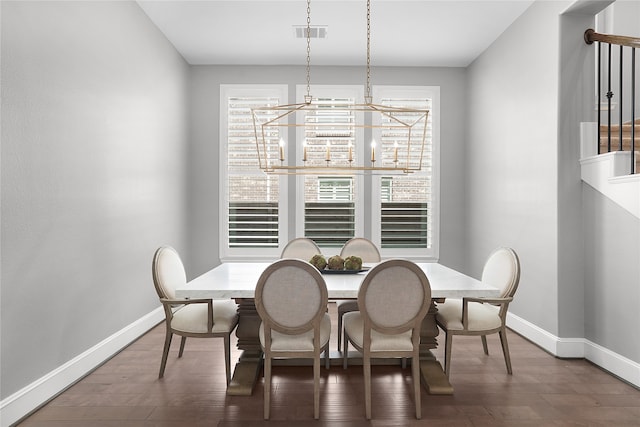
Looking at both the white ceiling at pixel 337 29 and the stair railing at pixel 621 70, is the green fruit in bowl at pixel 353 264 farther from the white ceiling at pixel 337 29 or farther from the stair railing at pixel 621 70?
the white ceiling at pixel 337 29

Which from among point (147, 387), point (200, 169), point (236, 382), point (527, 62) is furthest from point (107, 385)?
point (527, 62)

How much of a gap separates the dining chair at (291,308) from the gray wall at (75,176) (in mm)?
1351

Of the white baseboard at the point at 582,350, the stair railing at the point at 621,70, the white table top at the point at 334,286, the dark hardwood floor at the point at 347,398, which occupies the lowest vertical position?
the dark hardwood floor at the point at 347,398

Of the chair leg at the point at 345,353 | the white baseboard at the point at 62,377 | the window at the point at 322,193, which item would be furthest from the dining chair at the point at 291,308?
the window at the point at 322,193

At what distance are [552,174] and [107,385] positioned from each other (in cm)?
369

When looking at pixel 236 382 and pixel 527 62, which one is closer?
pixel 236 382

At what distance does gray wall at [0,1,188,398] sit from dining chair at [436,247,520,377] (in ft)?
8.23

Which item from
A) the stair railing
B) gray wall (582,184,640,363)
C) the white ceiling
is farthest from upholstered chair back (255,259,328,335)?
the white ceiling

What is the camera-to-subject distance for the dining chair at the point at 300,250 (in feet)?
13.3

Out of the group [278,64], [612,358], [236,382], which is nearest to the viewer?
[236,382]

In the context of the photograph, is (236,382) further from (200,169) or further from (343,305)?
(200,169)

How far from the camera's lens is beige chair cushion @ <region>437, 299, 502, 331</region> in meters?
2.85

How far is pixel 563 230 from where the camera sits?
11.3ft

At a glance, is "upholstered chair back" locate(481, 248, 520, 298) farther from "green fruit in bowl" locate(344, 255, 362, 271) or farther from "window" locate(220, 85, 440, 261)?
"window" locate(220, 85, 440, 261)
